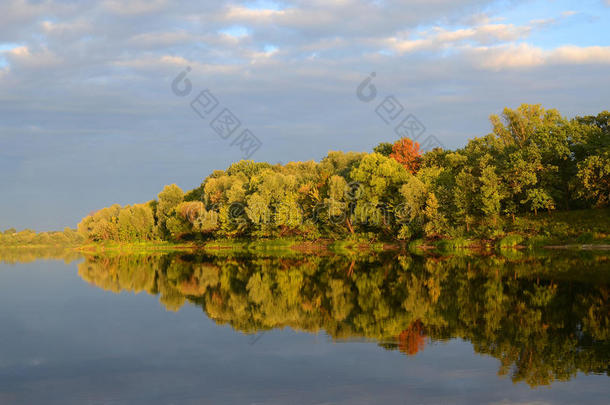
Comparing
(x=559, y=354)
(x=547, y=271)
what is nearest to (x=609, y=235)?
(x=547, y=271)

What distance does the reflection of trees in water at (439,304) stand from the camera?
12.7 meters

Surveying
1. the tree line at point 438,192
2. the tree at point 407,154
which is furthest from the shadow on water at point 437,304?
the tree at point 407,154

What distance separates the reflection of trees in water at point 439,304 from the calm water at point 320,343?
2.9 inches

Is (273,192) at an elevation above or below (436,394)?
above

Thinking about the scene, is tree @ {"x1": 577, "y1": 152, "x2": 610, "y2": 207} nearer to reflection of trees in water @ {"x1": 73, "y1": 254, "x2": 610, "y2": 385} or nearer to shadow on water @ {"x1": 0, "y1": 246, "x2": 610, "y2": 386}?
reflection of trees in water @ {"x1": 73, "y1": 254, "x2": 610, "y2": 385}

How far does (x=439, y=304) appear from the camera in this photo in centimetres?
1897

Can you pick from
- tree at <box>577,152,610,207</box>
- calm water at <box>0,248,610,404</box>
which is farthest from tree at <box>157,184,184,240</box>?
tree at <box>577,152,610,207</box>

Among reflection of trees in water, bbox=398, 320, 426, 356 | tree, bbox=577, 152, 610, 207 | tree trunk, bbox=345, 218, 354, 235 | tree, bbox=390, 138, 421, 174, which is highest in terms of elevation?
tree, bbox=390, 138, 421, 174

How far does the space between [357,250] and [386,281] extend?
104ft

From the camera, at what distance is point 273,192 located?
67750mm

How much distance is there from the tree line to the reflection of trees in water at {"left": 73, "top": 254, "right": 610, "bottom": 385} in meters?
21.5

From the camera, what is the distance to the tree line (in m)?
55.4

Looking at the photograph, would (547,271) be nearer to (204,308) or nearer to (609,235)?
(204,308)

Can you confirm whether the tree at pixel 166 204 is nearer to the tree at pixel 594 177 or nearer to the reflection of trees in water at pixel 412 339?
the tree at pixel 594 177
